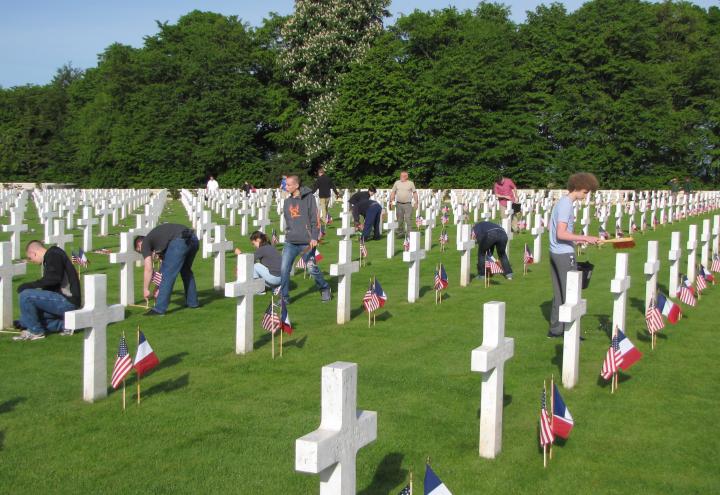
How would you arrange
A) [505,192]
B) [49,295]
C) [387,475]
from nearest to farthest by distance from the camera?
[387,475] → [49,295] → [505,192]

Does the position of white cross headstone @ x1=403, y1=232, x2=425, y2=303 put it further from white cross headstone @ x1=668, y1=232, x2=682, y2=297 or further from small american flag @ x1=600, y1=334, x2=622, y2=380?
small american flag @ x1=600, y1=334, x2=622, y2=380

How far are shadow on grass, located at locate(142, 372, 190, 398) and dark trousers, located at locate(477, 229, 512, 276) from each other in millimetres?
6774

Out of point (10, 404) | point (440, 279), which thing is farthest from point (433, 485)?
point (440, 279)

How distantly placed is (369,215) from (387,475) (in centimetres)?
1384

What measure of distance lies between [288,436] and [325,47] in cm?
4490

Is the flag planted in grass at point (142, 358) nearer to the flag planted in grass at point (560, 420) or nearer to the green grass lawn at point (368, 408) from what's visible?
the green grass lawn at point (368, 408)

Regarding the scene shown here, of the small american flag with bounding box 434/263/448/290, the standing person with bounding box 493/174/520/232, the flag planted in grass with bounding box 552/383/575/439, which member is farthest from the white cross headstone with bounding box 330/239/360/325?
the standing person with bounding box 493/174/520/232

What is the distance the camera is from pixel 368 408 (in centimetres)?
616

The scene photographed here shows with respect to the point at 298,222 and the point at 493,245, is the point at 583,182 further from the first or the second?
the point at 493,245

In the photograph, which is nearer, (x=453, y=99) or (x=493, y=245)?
(x=493, y=245)

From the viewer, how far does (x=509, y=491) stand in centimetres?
472

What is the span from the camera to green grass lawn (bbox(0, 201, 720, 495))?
4918mm

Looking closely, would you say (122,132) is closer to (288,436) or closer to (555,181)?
(555,181)

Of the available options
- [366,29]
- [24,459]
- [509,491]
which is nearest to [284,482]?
[509,491]
